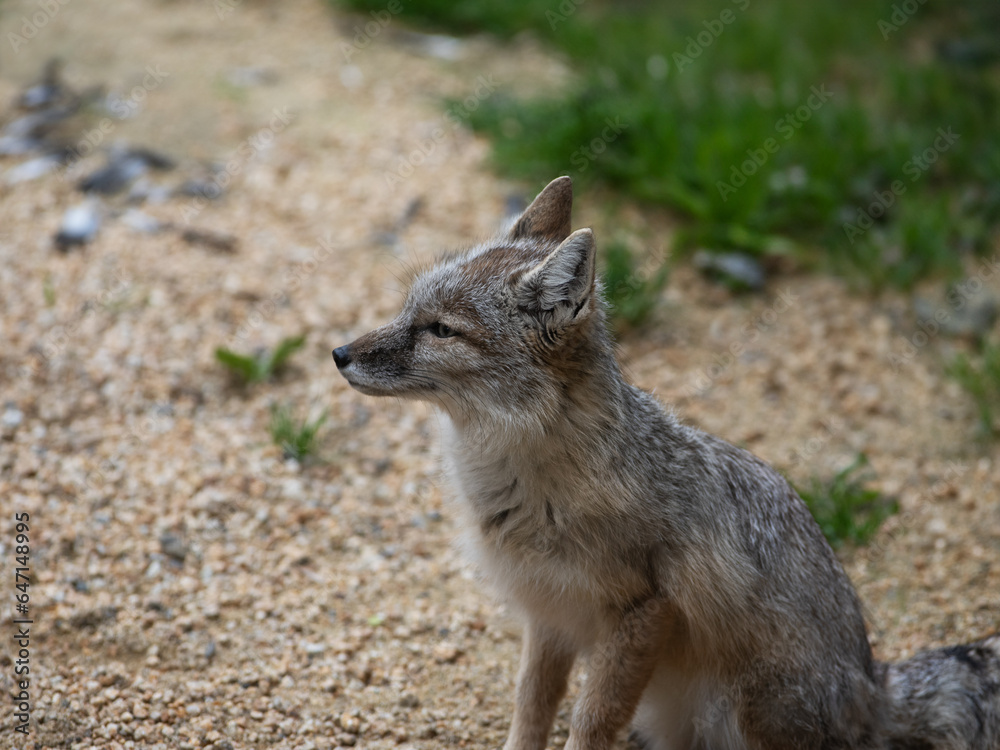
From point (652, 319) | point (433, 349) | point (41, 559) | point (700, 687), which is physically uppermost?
point (433, 349)

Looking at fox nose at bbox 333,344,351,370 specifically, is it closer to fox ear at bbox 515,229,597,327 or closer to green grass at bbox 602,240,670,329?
fox ear at bbox 515,229,597,327

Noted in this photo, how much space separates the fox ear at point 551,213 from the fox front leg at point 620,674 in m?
1.77

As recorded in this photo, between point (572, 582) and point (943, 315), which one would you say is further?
point (943, 315)

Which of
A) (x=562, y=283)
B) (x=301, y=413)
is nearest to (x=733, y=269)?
(x=301, y=413)

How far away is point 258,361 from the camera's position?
255 inches

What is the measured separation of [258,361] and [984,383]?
200 inches

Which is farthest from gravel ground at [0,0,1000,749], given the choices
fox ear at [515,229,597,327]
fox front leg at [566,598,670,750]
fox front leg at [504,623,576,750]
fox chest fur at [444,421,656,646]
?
fox ear at [515,229,597,327]

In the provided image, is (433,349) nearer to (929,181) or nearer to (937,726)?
(937,726)

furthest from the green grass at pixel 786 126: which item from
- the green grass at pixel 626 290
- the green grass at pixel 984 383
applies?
the green grass at pixel 984 383

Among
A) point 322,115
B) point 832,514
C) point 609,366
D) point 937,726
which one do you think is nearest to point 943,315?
point 832,514

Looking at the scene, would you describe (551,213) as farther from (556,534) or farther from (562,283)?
(556,534)

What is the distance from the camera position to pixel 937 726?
4328 millimetres

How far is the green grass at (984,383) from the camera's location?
21.1 feet

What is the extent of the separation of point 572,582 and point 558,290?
1.21 m
